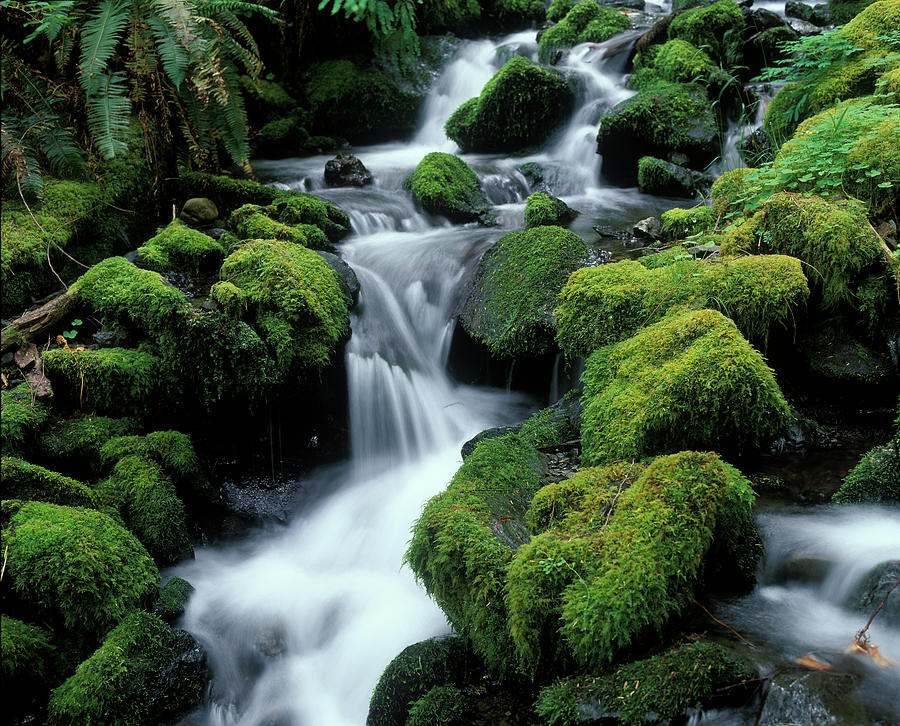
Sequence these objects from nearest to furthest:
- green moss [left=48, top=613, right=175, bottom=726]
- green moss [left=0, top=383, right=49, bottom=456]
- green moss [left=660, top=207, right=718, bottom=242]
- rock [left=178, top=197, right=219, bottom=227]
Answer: green moss [left=48, top=613, right=175, bottom=726] → green moss [left=0, top=383, right=49, bottom=456] → green moss [left=660, top=207, right=718, bottom=242] → rock [left=178, top=197, right=219, bottom=227]

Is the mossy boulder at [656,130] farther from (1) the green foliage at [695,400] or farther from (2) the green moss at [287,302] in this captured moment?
(1) the green foliage at [695,400]

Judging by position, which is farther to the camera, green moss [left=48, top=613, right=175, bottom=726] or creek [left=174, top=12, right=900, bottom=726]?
creek [left=174, top=12, right=900, bottom=726]

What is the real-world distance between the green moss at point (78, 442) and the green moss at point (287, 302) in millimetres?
1130

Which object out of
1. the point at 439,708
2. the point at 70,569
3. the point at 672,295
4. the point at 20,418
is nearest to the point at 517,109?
the point at 672,295

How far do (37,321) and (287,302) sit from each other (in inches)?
66.4

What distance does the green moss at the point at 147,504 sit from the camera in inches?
146

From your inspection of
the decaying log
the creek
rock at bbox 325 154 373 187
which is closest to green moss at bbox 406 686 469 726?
the creek

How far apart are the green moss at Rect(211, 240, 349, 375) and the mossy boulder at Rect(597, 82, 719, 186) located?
16.1ft

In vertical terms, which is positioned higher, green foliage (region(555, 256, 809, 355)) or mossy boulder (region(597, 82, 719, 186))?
mossy boulder (region(597, 82, 719, 186))

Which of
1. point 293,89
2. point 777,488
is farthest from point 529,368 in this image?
point 293,89

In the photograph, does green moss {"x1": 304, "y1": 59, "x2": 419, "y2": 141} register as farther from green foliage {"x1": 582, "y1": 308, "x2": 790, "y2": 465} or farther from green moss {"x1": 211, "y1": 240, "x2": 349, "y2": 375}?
green foliage {"x1": 582, "y1": 308, "x2": 790, "y2": 465}

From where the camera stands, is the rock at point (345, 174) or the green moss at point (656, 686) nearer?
the green moss at point (656, 686)

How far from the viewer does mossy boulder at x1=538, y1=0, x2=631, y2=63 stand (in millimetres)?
11008

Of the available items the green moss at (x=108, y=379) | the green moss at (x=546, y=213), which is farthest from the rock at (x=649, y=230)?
the green moss at (x=108, y=379)
